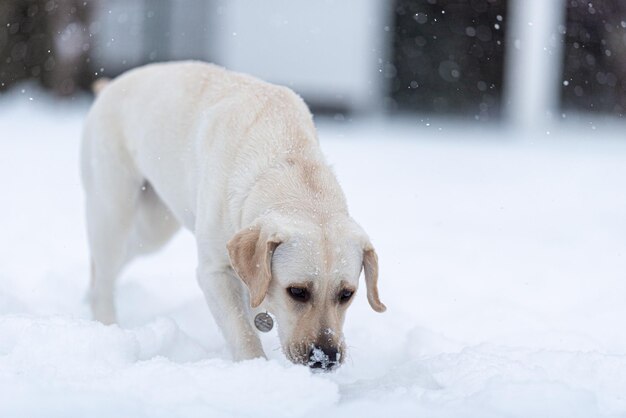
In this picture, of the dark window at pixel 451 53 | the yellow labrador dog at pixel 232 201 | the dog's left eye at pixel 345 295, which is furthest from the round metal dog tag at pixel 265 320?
the dark window at pixel 451 53

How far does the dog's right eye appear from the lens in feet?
10.7

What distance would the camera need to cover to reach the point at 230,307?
363cm

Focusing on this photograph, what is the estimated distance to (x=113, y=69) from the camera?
15.1 metres

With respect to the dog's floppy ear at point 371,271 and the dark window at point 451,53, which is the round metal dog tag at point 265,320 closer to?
the dog's floppy ear at point 371,271

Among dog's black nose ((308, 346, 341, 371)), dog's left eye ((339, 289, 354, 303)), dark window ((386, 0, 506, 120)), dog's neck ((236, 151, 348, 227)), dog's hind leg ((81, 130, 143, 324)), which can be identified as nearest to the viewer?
dog's black nose ((308, 346, 341, 371))

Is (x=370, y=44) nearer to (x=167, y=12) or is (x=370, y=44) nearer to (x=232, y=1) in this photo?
(x=232, y=1)

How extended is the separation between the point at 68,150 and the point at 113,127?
19.5 ft

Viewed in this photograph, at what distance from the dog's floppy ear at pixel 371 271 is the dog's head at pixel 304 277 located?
8 cm

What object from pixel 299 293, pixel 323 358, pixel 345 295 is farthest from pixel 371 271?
pixel 323 358

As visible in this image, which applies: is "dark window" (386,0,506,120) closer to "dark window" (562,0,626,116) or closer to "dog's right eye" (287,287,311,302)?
"dark window" (562,0,626,116)

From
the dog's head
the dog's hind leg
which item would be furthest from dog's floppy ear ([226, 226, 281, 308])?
the dog's hind leg

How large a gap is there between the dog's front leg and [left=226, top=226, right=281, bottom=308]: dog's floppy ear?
32 cm

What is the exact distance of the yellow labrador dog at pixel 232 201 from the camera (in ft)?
10.6

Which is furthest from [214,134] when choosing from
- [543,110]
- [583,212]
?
[543,110]
